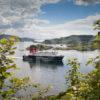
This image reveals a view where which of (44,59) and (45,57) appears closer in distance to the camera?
(44,59)

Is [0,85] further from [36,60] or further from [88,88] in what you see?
[36,60]

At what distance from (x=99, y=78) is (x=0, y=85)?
2.05 meters

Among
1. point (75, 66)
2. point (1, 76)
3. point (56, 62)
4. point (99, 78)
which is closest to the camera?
point (1, 76)

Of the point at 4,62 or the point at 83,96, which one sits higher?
the point at 4,62

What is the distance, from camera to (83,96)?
21.0 feet

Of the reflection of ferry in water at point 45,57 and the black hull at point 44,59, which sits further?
the reflection of ferry in water at point 45,57

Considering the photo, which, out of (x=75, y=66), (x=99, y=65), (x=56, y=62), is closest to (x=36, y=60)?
(x=56, y=62)

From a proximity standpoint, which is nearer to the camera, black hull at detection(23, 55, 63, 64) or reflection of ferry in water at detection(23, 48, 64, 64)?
black hull at detection(23, 55, 63, 64)

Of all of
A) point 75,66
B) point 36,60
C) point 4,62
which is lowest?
point 36,60

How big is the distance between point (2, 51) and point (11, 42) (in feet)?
0.86

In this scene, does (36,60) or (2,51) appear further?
(36,60)

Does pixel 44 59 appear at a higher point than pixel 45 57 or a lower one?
lower

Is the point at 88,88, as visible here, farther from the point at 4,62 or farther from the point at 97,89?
the point at 4,62

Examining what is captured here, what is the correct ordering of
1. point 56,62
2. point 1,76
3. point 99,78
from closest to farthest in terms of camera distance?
1. point 1,76
2. point 99,78
3. point 56,62
